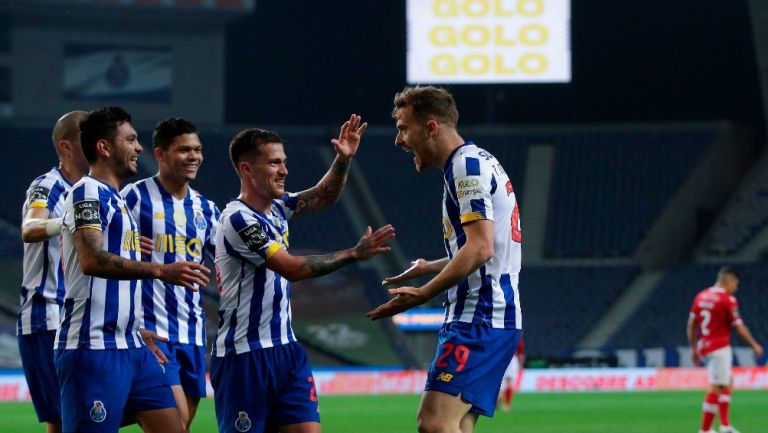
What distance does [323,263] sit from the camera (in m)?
6.30

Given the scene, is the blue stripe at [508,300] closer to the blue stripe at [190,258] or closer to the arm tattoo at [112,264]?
the arm tattoo at [112,264]

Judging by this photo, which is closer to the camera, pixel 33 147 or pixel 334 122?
pixel 33 147

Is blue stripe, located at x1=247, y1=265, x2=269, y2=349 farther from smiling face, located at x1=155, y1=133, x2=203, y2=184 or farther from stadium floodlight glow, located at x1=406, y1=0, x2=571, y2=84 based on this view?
stadium floodlight glow, located at x1=406, y1=0, x2=571, y2=84

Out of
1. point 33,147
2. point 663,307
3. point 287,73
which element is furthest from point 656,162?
point 33,147

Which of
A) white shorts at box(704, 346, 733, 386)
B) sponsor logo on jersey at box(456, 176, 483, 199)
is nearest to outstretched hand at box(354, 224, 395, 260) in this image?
sponsor logo on jersey at box(456, 176, 483, 199)

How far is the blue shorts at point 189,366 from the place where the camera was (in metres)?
7.79

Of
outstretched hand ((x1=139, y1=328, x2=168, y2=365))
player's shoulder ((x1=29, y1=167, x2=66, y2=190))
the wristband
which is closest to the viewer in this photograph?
the wristband

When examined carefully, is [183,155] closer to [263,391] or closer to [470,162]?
[263,391]

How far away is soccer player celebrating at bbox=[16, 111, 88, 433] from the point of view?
7375mm

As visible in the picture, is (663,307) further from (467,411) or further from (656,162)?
(467,411)

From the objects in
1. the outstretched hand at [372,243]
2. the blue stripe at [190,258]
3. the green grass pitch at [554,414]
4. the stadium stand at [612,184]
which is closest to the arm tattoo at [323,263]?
the outstretched hand at [372,243]

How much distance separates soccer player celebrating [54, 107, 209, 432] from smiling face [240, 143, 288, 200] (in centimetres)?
62

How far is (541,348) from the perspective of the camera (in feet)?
100

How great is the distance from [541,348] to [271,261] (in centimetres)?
2478
